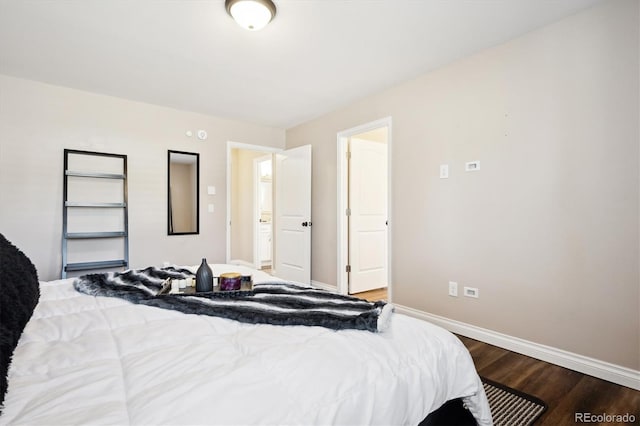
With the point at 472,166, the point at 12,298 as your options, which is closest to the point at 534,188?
the point at 472,166

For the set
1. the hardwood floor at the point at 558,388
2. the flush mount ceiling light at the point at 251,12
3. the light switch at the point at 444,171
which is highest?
the flush mount ceiling light at the point at 251,12

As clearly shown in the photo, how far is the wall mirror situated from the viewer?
3.97m

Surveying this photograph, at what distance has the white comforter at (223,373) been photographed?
0.68 m

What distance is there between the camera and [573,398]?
5.86 feet


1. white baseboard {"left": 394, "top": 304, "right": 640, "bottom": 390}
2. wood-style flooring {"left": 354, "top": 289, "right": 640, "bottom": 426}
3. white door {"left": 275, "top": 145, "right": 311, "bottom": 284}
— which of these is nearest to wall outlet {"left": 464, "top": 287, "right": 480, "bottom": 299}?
white baseboard {"left": 394, "top": 304, "right": 640, "bottom": 390}

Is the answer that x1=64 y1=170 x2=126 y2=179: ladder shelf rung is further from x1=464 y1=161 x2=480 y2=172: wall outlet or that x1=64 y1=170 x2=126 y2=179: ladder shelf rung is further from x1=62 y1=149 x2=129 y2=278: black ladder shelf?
x1=464 y1=161 x2=480 y2=172: wall outlet

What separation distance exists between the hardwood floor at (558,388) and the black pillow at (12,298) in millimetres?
2166

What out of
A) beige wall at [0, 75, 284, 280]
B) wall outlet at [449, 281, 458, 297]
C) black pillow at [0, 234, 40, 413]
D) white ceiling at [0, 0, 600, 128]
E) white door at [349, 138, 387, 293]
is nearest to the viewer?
black pillow at [0, 234, 40, 413]

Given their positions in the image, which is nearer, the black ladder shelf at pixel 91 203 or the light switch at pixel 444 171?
the light switch at pixel 444 171

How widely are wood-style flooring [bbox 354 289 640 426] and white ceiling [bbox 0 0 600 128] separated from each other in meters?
2.42

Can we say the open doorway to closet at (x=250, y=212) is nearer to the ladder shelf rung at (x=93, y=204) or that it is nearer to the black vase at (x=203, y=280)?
the ladder shelf rung at (x=93, y=204)

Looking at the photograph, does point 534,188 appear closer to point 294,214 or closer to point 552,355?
point 552,355

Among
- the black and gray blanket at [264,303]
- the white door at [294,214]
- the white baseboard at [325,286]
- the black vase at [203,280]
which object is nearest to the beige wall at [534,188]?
the white baseboard at [325,286]

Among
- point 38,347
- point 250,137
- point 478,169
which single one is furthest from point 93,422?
point 250,137
